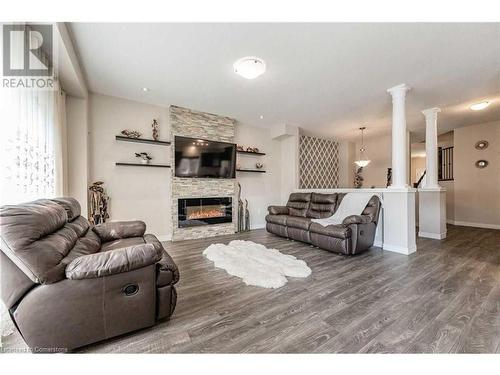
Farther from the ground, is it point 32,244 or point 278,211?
point 32,244

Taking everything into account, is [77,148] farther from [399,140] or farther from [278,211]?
[399,140]

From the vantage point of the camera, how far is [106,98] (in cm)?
351

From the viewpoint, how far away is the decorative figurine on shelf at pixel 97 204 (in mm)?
3283

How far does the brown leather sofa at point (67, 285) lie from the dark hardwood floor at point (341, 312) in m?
0.16

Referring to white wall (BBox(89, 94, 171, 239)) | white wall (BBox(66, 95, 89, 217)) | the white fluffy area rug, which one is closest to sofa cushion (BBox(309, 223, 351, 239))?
the white fluffy area rug

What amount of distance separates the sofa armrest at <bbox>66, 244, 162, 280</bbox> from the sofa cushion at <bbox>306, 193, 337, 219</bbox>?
128 inches

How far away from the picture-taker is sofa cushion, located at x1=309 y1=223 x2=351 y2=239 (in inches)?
114

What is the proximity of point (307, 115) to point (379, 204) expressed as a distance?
2.30 metres

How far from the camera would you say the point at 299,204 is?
14.6 feet

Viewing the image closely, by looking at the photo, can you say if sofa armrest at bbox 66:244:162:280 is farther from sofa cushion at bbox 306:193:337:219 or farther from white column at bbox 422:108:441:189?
white column at bbox 422:108:441:189

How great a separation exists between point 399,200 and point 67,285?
12.8ft

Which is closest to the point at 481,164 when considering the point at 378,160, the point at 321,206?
the point at 378,160

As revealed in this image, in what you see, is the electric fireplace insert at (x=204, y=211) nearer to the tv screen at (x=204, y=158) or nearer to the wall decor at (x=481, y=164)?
the tv screen at (x=204, y=158)
